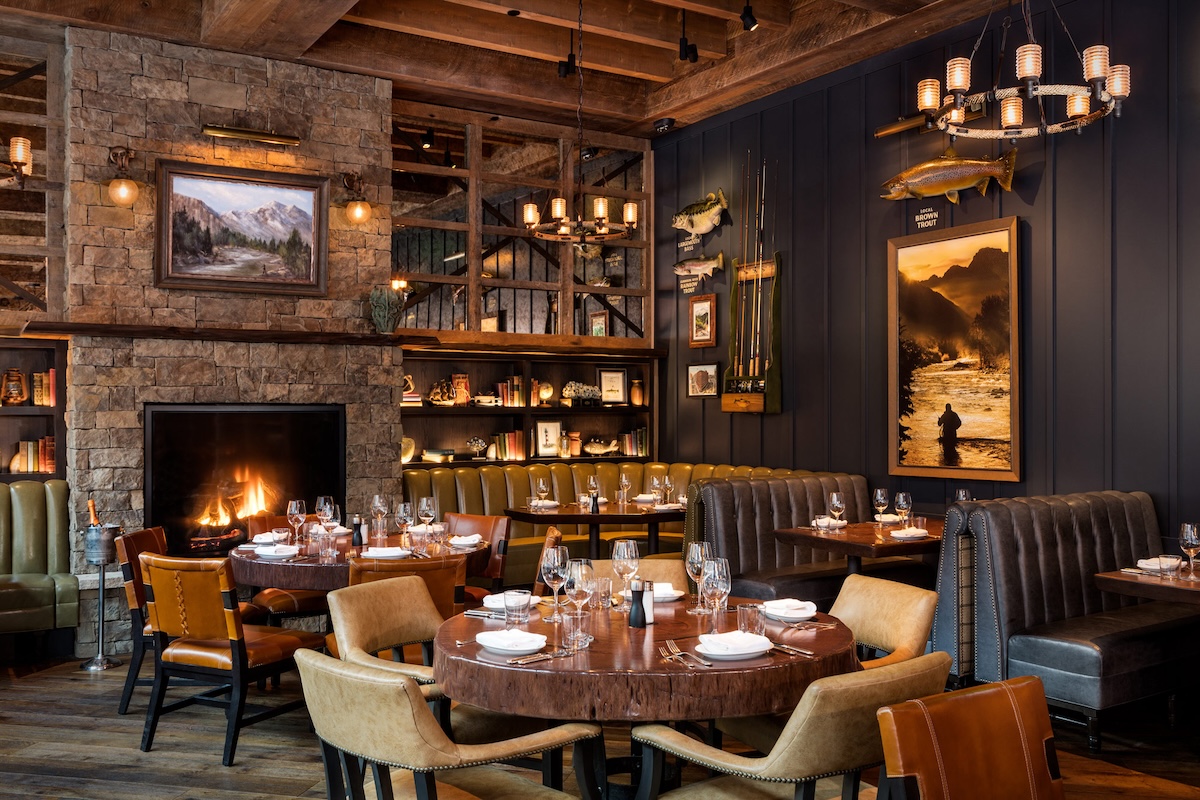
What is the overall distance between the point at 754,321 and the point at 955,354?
1.90 meters

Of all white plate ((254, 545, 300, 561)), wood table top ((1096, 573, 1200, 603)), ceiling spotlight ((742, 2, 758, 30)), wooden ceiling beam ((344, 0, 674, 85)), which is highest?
wooden ceiling beam ((344, 0, 674, 85))

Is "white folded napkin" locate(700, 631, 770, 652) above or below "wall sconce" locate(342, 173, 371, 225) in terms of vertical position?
below

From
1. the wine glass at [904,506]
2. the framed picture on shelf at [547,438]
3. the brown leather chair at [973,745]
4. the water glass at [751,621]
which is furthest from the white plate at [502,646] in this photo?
the framed picture on shelf at [547,438]

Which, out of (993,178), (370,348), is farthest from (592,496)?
(993,178)

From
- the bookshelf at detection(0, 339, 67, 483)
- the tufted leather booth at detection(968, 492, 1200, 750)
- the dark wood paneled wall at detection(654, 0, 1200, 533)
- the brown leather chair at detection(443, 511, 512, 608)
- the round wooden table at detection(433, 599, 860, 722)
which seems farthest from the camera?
the bookshelf at detection(0, 339, 67, 483)

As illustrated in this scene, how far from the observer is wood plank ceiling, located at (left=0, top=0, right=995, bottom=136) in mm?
6156

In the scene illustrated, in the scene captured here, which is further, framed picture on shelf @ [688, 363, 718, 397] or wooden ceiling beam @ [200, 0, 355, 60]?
framed picture on shelf @ [688, 363, 718, 397]

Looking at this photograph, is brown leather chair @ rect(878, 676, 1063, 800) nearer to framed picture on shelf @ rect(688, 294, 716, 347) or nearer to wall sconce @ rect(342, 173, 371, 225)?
wall sconce @ rect(342, 173, 371, 225)

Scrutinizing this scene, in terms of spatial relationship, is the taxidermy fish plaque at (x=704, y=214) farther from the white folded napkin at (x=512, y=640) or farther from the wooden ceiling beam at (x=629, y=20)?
the white folded napkin at (x=512, y=640)

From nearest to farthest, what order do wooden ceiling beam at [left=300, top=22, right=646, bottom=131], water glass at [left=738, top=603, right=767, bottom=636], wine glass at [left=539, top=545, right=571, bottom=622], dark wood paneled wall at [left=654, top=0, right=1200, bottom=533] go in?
water glass at [left=738, top=603, right=767, bottom=636], wine glass at [left=539, top=545, right=571, bottom=622], dark wood paneled wall at [left=654, top=0, right=1200, bottom=533], wooden ceiling beam at [left=300, top=22, right=646, bottom=131]

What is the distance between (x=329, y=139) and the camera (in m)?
7.13

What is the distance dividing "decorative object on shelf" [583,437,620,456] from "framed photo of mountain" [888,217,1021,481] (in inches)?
114

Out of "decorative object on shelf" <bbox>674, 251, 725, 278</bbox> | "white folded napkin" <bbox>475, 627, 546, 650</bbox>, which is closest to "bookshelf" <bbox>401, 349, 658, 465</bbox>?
"decorative object on shelf" <bbox>674, 251, 725, 278</bbox>

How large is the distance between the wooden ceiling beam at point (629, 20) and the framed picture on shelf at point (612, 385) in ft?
9.21
